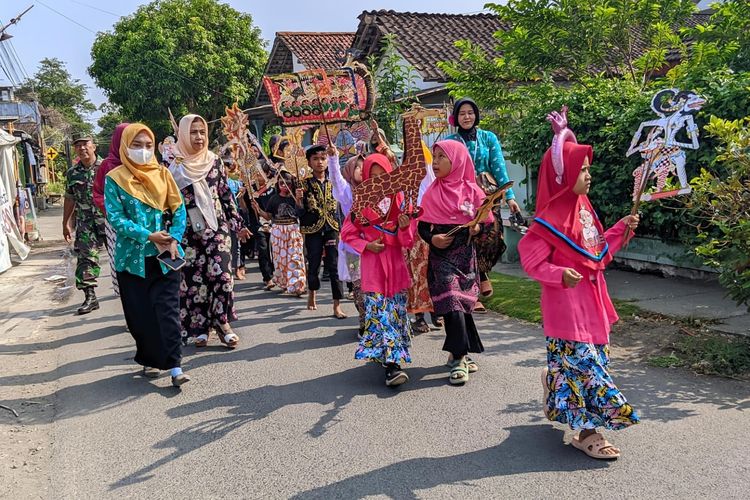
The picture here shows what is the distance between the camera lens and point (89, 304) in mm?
8492

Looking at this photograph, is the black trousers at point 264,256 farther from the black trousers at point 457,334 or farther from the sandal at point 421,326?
Result: the black trousers at point 457,334

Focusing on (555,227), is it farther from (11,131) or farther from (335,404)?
(11,131)

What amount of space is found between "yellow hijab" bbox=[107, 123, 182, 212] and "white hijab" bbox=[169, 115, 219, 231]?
57 centimetres

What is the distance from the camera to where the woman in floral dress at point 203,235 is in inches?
232

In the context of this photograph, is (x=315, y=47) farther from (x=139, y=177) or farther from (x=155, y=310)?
(x=155, y=310)

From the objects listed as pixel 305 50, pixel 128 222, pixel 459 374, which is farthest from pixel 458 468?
pixel 305 50

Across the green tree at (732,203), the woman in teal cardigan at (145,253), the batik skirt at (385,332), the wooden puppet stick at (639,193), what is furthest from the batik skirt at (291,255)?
the wooden puppet stick at (639,193)

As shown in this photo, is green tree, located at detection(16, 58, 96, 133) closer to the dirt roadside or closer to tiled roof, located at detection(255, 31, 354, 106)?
tiled roof, located at detection(255, 31, 354, 106)

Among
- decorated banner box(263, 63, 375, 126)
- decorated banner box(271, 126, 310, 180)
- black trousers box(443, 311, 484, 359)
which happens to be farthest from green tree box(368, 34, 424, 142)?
black trousers box(443, 311, 484, 359)

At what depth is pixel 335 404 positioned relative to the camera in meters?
4.73

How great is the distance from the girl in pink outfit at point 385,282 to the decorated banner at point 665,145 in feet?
5.56

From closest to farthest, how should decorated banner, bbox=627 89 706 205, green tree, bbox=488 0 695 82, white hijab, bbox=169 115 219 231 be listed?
decorated banner, bbox=627 89 706 205, white hijab, bbox=169 115 219 231, green tree, bbox=488 0 695 82

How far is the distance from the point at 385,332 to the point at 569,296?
1.68 m

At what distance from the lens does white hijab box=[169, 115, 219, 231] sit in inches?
231
